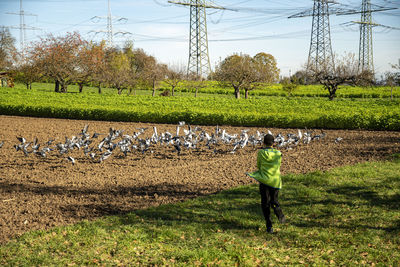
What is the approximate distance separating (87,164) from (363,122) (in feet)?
34.4

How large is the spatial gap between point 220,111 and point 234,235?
1109 centimetres

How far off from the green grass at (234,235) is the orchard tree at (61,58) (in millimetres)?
24704

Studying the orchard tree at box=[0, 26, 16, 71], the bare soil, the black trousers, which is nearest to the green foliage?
the bare soil

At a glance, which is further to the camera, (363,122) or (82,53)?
(82,53)

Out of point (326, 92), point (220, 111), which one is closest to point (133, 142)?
point (220, 111)

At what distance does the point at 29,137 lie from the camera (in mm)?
11594

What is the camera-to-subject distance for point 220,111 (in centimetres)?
1523

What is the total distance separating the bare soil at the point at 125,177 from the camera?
5129 millimetres

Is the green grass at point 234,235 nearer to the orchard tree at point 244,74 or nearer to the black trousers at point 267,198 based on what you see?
the black trousers at point 267,198

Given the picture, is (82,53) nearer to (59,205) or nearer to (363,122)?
(363,122)

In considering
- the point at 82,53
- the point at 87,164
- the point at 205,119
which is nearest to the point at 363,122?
the point at 205,119

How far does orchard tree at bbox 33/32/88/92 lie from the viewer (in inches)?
1049

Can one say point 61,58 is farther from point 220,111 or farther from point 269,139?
point 269,139

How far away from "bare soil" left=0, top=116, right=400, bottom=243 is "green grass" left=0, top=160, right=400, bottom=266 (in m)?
0.47
